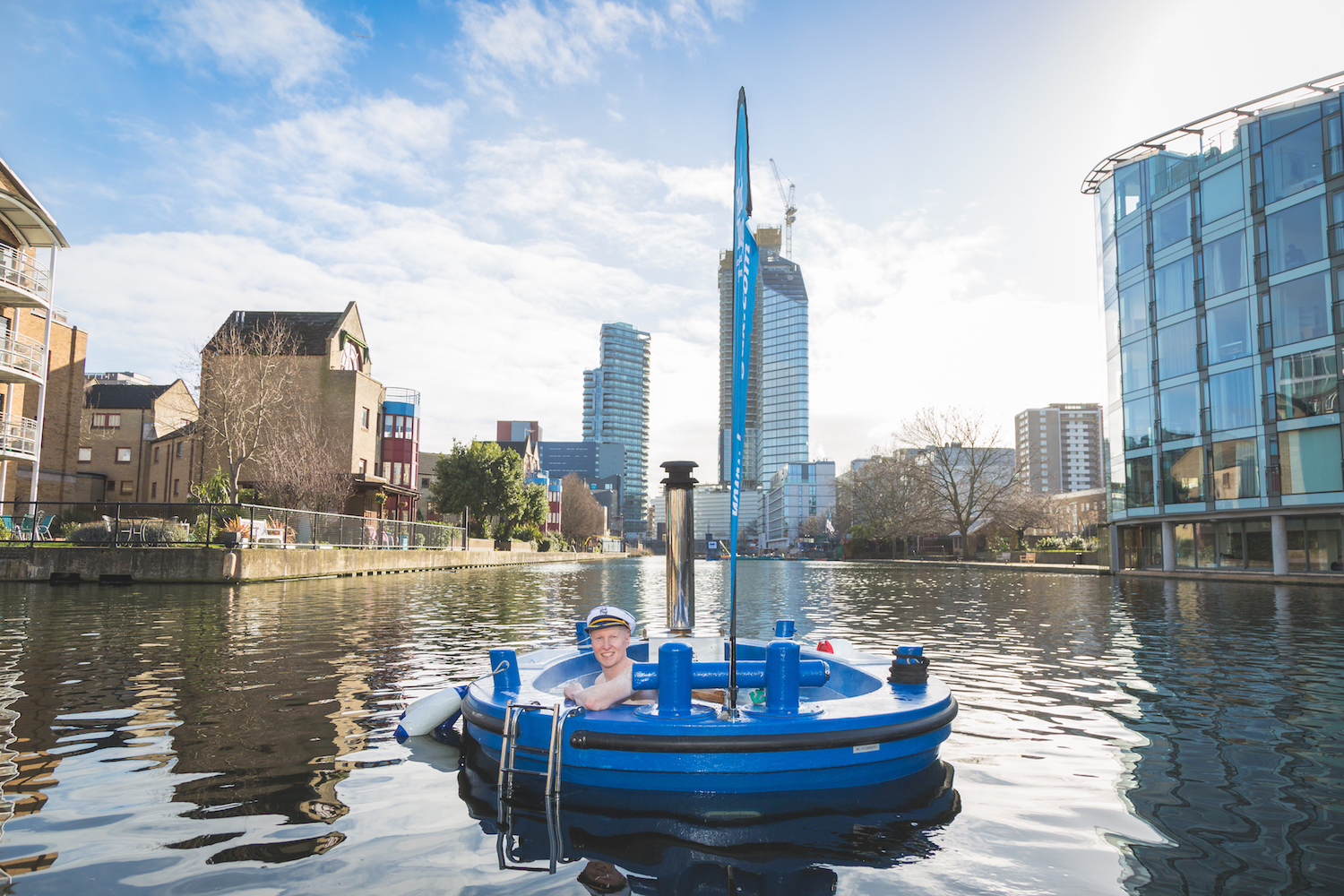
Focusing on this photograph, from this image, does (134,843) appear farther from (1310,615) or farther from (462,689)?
(1310,615)

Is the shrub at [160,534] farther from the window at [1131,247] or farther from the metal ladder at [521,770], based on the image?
the window at [1131,247]

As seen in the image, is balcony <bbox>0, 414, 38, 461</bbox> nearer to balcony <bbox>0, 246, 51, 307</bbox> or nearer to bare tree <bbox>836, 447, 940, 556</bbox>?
balcony <bbox>0, 246, 51, 307</bbox>

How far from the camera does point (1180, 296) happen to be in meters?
35.2

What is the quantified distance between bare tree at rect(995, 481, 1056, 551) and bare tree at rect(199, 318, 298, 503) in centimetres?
5193

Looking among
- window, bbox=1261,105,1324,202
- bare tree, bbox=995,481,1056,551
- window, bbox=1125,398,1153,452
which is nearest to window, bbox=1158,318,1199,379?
window, bbox=1125,398,1153,452

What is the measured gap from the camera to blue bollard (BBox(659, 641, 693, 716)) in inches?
191

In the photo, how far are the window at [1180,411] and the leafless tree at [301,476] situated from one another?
3946cm

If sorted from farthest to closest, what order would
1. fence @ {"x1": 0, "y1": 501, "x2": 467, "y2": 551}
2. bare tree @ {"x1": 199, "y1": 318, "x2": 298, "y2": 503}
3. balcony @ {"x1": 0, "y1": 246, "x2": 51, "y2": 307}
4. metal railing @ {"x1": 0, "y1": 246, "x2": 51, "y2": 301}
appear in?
bare tree @ {"x1": 199, "y1": 318, "x2": 298, "y2": 503} → metal railing @ {"x1": 0, "y1": 246, "x2": 51, "y2": 301} → balcony @ {"x1": 0, "y1": 246, "x2": 51, "y2": 307} → fence @ {"x1": 0, "y1": 501, "x2": 467, "y2": 551}

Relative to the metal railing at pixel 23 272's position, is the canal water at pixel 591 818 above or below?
below

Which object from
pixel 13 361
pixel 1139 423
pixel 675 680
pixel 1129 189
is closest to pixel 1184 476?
pixel 1139 423

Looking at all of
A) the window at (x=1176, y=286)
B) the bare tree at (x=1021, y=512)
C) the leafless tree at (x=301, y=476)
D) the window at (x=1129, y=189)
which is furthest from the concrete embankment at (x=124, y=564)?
the bare tree at (x=1021, y=512)

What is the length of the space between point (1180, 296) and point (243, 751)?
1574 inches

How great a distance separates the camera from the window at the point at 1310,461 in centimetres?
2830

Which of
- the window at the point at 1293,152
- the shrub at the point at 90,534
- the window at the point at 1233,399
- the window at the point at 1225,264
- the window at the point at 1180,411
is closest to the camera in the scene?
the shrub at the point at 90,534
